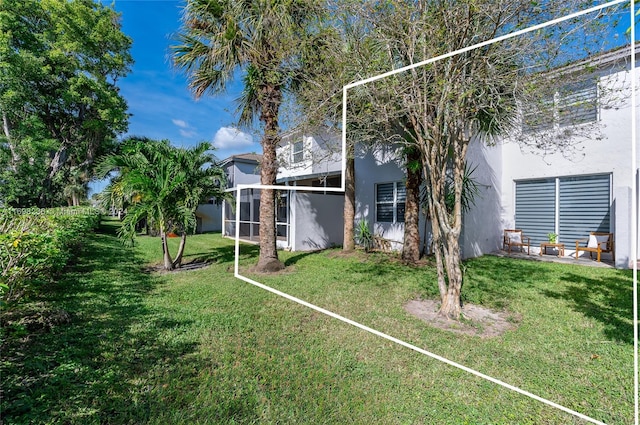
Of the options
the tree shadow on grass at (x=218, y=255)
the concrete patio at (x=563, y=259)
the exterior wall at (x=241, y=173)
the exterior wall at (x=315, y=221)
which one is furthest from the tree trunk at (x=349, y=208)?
the exterior wall at (x=241, y=173)

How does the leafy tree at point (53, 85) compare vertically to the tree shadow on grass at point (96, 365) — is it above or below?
above

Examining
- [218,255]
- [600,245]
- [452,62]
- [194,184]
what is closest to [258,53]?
[194,184]

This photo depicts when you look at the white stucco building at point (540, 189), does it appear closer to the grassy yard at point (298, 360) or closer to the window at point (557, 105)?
the window at point (557, 105)

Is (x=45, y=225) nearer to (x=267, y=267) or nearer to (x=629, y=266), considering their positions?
(x=267, y=267)

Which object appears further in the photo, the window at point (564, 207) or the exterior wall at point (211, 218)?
the exterior wall at point (211, 218)

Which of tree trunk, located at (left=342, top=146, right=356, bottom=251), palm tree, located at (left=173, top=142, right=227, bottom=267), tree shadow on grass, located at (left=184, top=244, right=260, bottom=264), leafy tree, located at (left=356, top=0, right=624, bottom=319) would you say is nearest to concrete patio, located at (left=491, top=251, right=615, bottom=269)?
tree trunk, located at (left=342, top=146, right=356, bottom=251)

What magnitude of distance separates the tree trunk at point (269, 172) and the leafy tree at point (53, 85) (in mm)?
17061

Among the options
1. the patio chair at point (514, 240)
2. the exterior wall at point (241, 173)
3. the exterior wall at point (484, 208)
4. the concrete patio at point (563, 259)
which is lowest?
the concrete patio at point (563, 259)

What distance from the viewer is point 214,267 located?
8.84 metres

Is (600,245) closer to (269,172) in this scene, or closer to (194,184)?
(269,172)

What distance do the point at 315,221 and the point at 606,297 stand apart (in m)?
9.40

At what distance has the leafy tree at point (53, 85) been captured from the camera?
16656 mm

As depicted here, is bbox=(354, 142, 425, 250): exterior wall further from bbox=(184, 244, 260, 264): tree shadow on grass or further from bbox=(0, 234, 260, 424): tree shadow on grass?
bbox=(0, 234, 260, 424): tree shadow on grass

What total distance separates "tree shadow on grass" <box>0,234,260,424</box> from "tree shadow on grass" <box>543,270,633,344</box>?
5.43 metres
